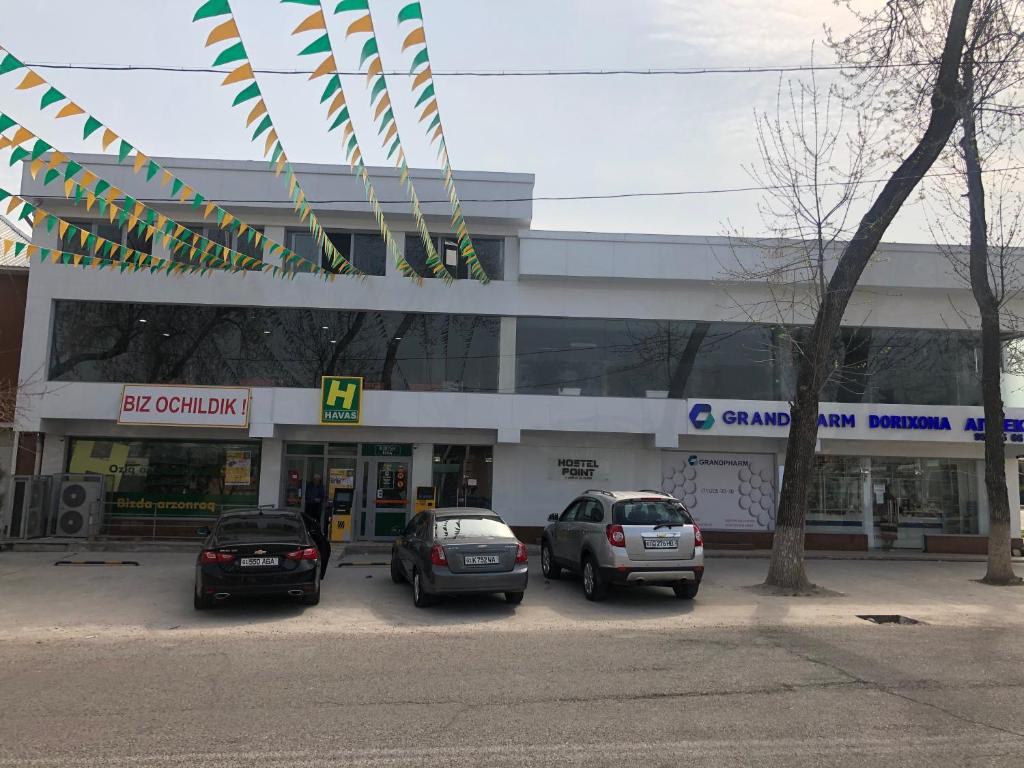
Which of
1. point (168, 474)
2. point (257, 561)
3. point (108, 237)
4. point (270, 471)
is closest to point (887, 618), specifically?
point (257, 561)

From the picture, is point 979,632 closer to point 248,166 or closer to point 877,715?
point 877,715

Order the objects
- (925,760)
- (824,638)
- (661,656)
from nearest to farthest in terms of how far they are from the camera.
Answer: (925,760)
(661,656)
(824,638)

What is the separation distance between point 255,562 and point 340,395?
8.17 m

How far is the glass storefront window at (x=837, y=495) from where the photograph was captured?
19609 millimetres

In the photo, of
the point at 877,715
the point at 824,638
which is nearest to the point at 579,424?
the point at 824,638

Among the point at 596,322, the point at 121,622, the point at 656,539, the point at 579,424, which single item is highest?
the point at 596,322

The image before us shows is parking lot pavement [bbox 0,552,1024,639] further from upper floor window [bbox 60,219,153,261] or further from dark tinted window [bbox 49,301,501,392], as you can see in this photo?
upper floor window [bbox 60,219,153,261]

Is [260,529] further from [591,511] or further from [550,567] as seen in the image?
[550,567]

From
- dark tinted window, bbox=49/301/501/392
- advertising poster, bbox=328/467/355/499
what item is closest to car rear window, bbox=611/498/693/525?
dark tinted window, bbox=49/301/501/392

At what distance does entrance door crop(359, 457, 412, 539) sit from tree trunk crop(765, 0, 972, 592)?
30.5 ft

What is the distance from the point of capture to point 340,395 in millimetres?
17938

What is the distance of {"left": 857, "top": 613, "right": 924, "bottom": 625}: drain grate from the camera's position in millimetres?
10430

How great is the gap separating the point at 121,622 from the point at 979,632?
11.5m

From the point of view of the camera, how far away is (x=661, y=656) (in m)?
7.86
